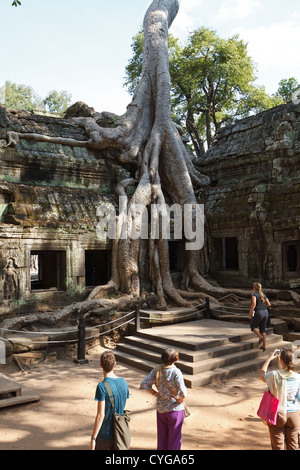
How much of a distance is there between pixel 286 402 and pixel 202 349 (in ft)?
12.6

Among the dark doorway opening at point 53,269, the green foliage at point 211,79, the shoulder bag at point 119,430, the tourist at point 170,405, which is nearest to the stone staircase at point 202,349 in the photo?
the dark doorway opening at point 53,269

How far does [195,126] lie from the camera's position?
21812mm

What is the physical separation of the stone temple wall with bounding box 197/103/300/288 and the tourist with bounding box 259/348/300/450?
21.8 ft

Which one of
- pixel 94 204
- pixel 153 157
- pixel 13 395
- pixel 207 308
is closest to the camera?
pixel 13 395

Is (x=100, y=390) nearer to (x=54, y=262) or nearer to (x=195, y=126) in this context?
(x=54, y=262)

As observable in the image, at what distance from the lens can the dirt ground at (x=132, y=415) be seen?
4.17 m

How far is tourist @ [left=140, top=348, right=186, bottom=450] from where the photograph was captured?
320 centimetres

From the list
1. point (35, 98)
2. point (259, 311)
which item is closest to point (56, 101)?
point (35, 98)

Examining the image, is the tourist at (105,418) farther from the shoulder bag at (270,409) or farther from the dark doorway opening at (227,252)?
the dark doorway opening at (227,252)

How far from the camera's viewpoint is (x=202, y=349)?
6898mm

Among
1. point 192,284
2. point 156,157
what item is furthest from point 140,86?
point 192,284

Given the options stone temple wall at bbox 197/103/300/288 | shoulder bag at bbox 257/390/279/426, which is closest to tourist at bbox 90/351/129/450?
shoulder bag at bbox 257/390/279/426

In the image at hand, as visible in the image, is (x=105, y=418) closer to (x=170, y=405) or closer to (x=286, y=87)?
(x=170, y=405)

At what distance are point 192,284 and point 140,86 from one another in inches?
253
